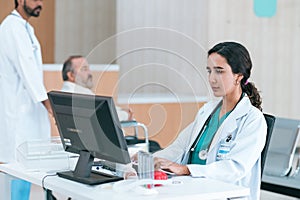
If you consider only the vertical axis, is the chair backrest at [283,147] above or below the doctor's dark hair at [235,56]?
below

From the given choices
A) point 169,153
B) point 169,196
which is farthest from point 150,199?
point 169,153

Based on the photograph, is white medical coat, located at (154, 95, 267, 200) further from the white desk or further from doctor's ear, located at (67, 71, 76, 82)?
Result: doctor's ear, located at (67, 71, 76, 82)

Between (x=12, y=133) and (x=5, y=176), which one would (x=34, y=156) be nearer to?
(x=5, y=176)

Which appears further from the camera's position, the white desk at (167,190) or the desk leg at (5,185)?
the desk leg at (5,185)

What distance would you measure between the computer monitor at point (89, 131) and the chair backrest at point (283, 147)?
2.11 meters

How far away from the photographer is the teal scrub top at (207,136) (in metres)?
2.94

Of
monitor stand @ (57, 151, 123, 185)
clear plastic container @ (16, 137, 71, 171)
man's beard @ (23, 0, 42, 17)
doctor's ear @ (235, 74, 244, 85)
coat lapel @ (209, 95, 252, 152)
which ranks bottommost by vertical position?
clear plastic container @ (16, 137, 71, 171)

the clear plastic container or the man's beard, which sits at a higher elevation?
the man's beard

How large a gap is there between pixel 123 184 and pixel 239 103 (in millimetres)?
717

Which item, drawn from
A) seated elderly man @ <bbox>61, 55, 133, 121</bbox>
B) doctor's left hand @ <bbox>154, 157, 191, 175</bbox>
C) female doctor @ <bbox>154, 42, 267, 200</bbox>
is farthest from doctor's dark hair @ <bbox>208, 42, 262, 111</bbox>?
seated elderly man @ <bbox>61, 55, 133, 121</bbox>

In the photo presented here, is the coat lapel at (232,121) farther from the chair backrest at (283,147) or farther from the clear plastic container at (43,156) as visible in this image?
the chair backrest at (283,147)

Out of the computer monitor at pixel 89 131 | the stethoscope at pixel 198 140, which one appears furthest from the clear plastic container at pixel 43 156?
the stethoscope at pixel 198 140

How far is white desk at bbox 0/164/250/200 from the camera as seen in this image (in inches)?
91.9

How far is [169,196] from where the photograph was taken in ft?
7.57
